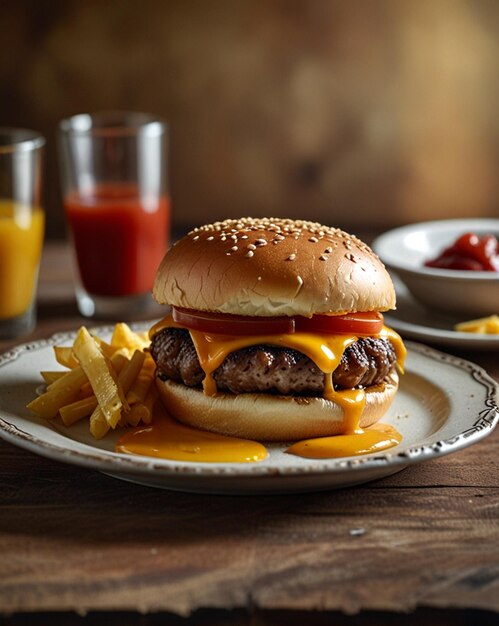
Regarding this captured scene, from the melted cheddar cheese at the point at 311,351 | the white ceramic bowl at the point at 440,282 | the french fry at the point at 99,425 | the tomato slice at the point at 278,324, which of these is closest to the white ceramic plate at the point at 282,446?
the french fry at the point at 99,425

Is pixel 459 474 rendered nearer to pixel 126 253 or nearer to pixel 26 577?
pixel 26 577

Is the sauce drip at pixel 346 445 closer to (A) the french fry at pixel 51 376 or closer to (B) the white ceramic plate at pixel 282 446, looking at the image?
(B) the white ceramic plate at pixel 282 446

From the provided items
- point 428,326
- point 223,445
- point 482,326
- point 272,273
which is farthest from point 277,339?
point 428,326

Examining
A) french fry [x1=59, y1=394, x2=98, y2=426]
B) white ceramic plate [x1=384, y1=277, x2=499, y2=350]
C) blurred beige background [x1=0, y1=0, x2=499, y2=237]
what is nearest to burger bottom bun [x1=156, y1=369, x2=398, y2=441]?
french fry [x1=59, y1=394, x2=98, y2=426]

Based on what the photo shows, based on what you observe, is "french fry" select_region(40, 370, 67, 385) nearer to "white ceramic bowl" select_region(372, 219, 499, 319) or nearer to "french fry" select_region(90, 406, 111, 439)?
"french fry" select_region(90, 406, 111, 439)

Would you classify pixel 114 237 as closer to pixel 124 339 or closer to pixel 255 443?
pixel 124 339
